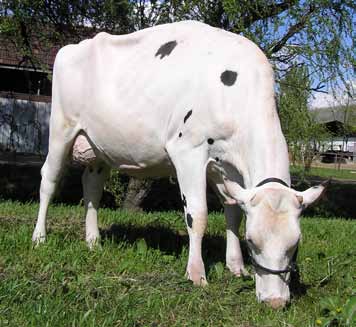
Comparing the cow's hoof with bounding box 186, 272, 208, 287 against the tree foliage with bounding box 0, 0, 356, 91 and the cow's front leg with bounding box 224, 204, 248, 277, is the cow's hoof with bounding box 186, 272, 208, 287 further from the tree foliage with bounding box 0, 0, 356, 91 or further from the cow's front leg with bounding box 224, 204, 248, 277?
the tree foliage with bounding box 0, 0, 356, 91

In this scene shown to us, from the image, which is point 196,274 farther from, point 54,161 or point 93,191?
point 54,161

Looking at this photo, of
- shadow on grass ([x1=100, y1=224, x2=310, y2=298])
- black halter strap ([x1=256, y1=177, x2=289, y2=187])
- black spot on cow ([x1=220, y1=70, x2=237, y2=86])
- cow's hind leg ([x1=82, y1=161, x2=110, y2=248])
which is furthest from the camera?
cow's hind leg ([x1=82, y1=161, x2=110, y2=248])

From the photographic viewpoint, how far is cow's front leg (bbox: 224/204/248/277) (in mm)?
6129

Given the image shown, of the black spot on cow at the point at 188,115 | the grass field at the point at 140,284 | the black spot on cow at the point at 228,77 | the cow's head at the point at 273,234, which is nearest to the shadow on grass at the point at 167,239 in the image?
the grass field at the point at 140,284

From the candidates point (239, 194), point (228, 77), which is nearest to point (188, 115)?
point (228, 77)

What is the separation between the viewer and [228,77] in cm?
559

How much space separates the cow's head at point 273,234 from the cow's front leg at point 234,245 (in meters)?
1.30

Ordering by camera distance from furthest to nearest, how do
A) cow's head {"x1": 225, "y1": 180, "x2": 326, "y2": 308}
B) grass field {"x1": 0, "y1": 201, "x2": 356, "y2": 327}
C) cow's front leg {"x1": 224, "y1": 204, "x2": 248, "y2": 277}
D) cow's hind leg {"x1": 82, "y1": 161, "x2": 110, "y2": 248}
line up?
cow's hind leg {"x1": 82, "y1": 161, "x2": 110, "y2": 248} < cow's front leg {"x1": 224, "y1": 204, "x2": 248, "y2": 277} < cow's head {"x1": 225, "y1": 180, "x2": 326, "y2": 308} < grass field {"x1": 0, "y1": 201, "x2": 356, "y2": 327}

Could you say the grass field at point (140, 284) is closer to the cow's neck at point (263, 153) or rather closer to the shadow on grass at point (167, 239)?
the shadow on grass at point (167, 239)

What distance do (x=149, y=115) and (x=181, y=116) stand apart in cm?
48

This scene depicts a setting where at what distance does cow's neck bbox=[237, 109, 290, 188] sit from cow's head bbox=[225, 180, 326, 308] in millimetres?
250

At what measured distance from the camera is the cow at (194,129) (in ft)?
15.5

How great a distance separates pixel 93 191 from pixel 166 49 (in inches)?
81.2

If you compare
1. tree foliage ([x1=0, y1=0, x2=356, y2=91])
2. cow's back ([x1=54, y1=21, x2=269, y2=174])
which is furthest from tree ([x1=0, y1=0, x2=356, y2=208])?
cow's back ([x1=54, y1=21, x2=269, y2=174])
